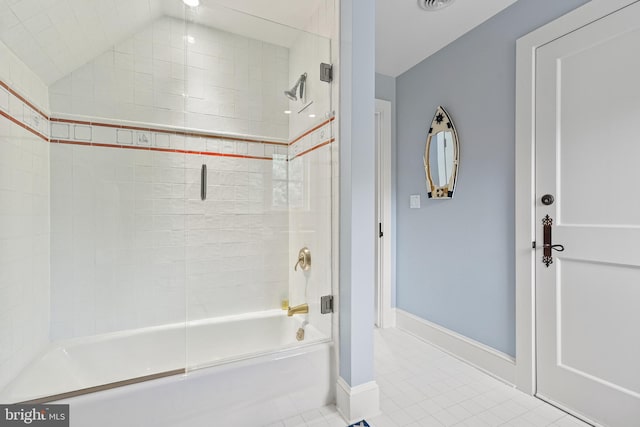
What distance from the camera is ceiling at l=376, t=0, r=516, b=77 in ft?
5.94

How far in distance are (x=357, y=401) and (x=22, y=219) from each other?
181cm

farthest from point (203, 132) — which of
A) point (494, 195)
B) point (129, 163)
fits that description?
point (494, 195)

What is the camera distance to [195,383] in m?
1.28

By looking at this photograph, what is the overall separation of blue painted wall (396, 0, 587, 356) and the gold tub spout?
3.66 ft

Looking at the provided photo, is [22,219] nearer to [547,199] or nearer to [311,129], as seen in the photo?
[311,129]

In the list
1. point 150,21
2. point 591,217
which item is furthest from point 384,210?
point 150,21

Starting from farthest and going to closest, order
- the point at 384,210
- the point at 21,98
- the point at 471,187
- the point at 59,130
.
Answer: the point at 384,210, the point at 471,187, the point at 59,130, the point at 21,98

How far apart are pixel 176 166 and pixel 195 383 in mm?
1268

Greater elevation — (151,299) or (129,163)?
(129,163)

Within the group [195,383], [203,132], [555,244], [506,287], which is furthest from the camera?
[203,132]

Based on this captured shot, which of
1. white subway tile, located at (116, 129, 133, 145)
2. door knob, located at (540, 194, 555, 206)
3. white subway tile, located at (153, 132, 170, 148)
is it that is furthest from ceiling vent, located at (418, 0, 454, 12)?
white subway tile, located at (116, 129, 133, 145)

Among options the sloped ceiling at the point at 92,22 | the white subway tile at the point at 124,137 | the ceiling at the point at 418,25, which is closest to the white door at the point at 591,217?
the ceiling at the point at 418,25

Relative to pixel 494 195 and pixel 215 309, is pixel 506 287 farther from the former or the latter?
pixel 215 309

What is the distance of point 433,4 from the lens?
1779 millimetres
